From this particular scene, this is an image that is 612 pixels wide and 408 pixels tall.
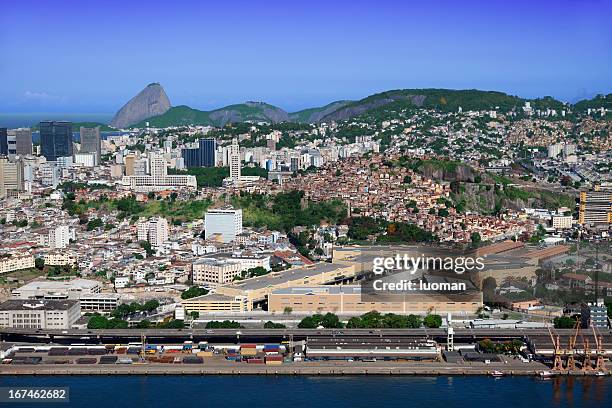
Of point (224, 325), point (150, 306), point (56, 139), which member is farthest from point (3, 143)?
point (224, 325)

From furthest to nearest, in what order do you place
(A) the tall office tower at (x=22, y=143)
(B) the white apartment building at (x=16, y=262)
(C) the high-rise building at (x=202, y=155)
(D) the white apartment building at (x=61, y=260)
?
1. (A) the tall office tower at (x=22, y=143)
2. (C) the high-rise building at (x=202, y=155)
3. (D) the white apartment building at (x=61, y=260)
4. (B) the white apartment building at (x=16, y=262)

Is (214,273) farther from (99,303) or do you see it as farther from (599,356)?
(599,356)

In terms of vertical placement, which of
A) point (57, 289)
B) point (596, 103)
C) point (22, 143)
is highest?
point (596, 103)

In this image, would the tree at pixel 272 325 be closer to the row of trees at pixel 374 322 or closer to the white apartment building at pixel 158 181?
the row of trees at pixel 374 322

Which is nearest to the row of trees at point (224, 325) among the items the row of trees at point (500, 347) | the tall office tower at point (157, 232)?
the row of trees at point (500, 347)

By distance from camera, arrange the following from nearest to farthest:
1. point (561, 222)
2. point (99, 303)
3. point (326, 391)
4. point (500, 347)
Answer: point (326, 391), point (500, 347), point (99, 303), point (561, 222)

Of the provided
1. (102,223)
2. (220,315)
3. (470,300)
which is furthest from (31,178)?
(470,300)

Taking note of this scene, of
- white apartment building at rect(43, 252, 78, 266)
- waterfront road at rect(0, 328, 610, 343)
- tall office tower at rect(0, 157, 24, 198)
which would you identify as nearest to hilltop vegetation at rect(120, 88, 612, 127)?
tall office tower at rect(0, 157, 24, 198)
